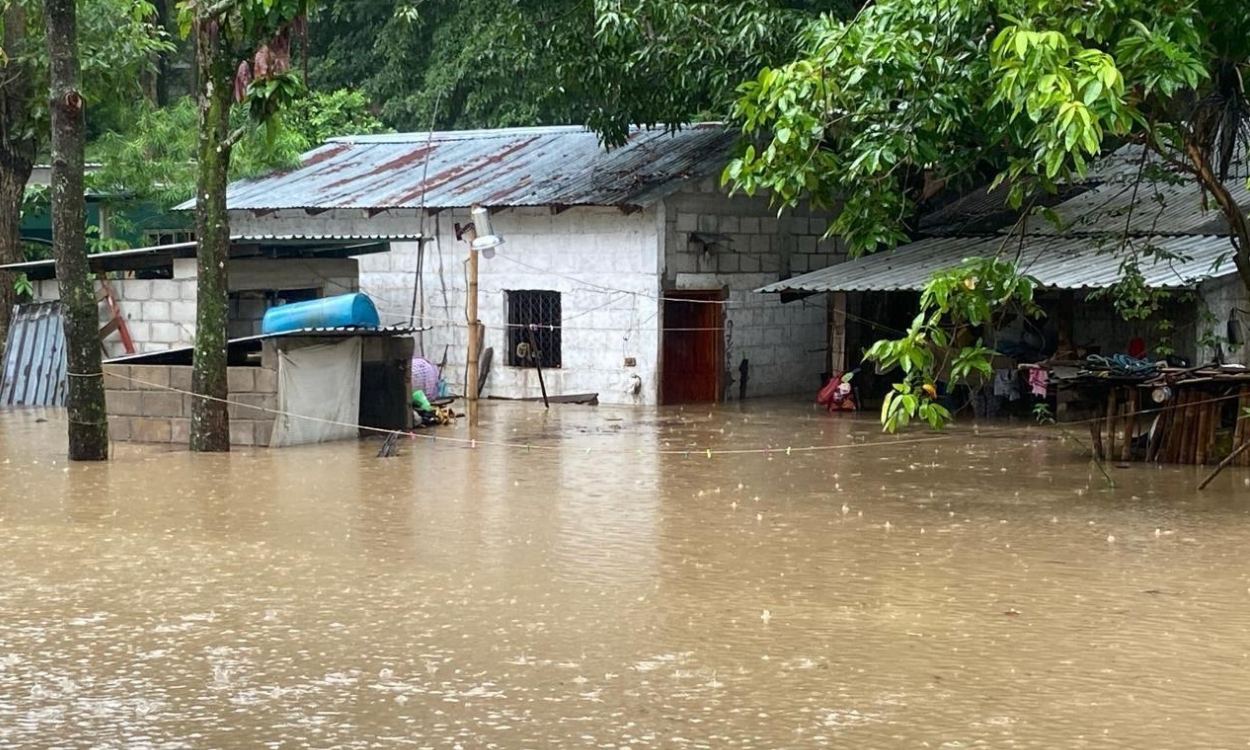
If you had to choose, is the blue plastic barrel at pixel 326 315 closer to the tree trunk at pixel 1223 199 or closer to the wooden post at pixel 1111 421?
the wooden post at pixel 1111 421

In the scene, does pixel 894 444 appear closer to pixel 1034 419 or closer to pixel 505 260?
pixel 1034 419

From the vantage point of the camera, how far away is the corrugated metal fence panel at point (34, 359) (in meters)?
24.2

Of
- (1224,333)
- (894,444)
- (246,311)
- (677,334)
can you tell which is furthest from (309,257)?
(1224,333)

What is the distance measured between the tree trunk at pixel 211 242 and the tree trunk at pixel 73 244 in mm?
1066

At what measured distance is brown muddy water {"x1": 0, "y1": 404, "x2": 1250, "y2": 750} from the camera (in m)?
7.30

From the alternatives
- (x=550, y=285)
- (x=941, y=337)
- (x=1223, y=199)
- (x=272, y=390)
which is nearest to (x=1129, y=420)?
(x=1223, y=199)

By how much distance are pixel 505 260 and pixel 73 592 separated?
53.2ft

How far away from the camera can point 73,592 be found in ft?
33.4

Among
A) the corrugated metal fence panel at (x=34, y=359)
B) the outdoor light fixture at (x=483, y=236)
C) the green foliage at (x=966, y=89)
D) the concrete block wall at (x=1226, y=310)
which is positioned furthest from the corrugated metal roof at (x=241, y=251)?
the concrete block wall at (x=1226, y=310)

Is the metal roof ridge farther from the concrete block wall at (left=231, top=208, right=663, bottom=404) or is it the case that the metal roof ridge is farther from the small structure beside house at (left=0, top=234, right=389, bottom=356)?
the small structure beside house at (left=0, top=234, right=389, bottom=356)

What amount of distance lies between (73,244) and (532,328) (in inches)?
390

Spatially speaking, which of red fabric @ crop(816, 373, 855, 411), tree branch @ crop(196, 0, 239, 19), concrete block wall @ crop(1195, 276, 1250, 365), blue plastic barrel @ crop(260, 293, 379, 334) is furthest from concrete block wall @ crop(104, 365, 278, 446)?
concrete block wall @ crop(1195, 276, 1250, 365)

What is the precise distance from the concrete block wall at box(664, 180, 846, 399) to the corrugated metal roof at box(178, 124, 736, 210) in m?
0.80

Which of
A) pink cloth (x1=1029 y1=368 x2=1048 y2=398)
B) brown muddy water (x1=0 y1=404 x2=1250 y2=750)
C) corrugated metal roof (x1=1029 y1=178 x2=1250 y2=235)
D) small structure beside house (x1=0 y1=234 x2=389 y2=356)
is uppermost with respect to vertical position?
corrugated metal roof (x1=1029 y1=178 x2=1250 y2=235)
